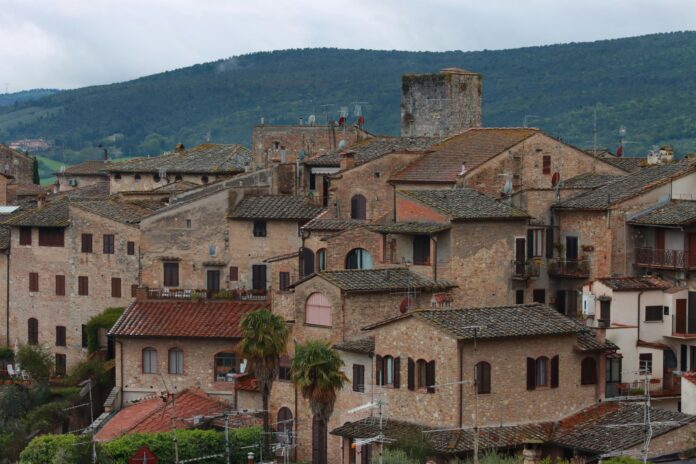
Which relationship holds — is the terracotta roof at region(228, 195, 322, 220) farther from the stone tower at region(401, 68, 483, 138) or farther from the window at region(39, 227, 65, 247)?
the stone tower at region(401, 68, 483, 138)

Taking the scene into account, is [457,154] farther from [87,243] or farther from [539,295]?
[87,243]

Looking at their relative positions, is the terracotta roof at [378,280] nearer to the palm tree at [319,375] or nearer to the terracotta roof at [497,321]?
the terracotta roof at [497,321]

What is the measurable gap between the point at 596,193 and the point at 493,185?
4.34m

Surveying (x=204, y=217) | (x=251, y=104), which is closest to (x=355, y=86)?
(x=251, y=104)

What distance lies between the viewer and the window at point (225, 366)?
70500mm

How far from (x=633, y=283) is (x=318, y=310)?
1078 cm

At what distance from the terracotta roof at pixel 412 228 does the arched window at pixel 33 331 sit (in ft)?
66.0

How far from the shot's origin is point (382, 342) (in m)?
60.0

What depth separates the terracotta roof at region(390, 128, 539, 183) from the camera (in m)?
72.2

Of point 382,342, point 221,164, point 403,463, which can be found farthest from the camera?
point 221,164

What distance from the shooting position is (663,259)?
218 feet

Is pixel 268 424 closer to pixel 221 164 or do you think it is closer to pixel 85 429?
pixel 85 429

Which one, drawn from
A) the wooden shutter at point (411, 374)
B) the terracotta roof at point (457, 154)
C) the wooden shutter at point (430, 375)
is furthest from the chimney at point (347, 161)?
the wooden shutter at point (430, 375)

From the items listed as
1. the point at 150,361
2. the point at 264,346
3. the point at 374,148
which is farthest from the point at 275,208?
the point at 264,346
